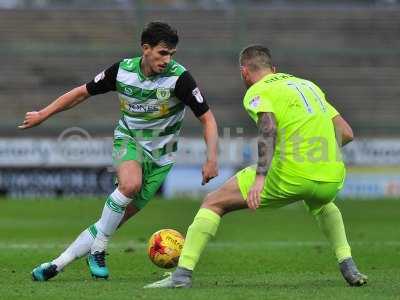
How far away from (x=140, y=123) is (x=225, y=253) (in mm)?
3661

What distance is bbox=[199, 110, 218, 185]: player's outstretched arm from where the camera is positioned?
8258mm

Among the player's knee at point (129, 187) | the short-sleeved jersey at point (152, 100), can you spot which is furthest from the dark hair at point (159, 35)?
the player's knee at point (129, 187)

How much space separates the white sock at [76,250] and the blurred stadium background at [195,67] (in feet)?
50.6

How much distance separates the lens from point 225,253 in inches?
488

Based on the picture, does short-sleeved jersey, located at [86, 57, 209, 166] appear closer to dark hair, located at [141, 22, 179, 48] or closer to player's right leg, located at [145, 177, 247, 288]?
dark hair, located at [141, 22, 179, 48]

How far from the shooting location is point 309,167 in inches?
318

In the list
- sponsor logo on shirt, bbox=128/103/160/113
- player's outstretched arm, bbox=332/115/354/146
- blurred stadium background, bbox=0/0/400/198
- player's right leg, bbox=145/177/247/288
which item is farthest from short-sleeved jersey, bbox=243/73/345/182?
blurred stadium background, bbox=0/0/400/198

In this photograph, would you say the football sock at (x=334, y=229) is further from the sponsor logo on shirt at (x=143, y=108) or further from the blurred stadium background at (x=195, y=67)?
the blurred stadium background at (x=195, y=67)

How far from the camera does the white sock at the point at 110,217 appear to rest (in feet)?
29.1

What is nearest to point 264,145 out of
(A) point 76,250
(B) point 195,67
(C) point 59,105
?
(A) point 76,250

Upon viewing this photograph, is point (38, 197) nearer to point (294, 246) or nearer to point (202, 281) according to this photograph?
point (294, 246)

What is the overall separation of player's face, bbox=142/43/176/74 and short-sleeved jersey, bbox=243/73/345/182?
1.03 m

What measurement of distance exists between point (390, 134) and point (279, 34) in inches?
208

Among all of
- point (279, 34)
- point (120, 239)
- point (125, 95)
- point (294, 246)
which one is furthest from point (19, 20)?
point (125, 95)
